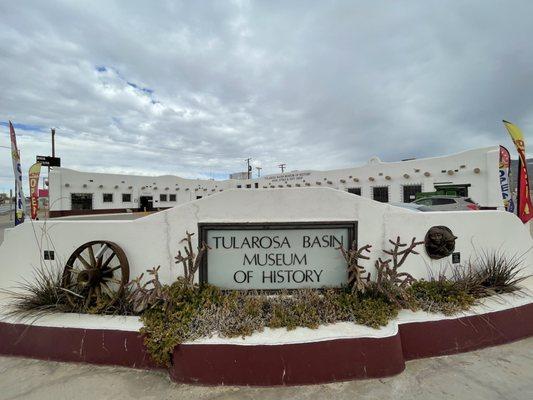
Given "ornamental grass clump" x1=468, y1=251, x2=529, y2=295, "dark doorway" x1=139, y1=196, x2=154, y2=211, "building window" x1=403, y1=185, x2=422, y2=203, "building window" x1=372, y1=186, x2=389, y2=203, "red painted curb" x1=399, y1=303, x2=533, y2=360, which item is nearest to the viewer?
"red painted curb" x1=399, y1=303, x2=533, y2=360

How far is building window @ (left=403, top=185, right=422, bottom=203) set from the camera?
19484 millimetres

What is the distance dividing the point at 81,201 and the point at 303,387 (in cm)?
3113

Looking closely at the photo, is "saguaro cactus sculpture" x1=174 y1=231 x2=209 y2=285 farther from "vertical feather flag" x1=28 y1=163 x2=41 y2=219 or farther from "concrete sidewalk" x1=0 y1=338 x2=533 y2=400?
"vertical feather flag" x1=28 y1=163 x2=41 y2=219

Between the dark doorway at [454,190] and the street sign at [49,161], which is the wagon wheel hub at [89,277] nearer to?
the dark doorway at [454,190]

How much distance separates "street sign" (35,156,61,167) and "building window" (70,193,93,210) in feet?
11.9

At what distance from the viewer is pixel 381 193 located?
71.4 feet

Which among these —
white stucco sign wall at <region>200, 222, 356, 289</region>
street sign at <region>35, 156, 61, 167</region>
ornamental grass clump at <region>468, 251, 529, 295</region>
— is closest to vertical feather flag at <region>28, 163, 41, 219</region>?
street sign at <region>35, 156, 61, 167</region>

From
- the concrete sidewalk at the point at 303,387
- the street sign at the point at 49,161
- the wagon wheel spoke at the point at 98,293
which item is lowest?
the concrete sidewalk at the point at 303,387

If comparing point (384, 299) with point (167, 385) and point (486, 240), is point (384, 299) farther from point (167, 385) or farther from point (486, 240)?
point (167, 385)

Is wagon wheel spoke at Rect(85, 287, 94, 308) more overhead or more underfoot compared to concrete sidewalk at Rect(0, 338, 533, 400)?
more overhead

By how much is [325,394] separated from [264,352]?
2.15 ft

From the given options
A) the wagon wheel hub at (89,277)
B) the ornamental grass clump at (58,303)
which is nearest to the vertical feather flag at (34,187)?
the ornamental grass clump at (58,303)

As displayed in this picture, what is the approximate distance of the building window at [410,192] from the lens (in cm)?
1948

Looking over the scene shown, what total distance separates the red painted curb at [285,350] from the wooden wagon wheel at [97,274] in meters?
0.51
